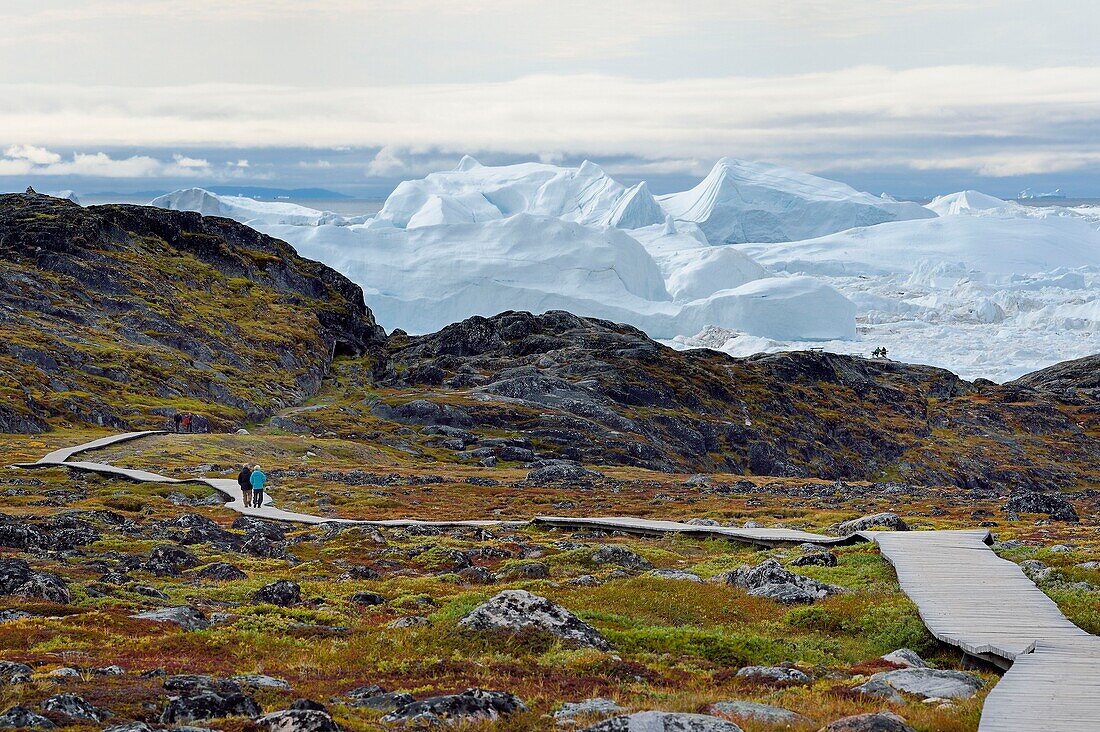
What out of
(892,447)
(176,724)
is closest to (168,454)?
(176,724)

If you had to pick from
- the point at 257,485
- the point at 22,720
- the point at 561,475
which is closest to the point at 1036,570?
the point at 22,720

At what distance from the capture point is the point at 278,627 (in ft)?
66.8

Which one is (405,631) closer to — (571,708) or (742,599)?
(571,708)

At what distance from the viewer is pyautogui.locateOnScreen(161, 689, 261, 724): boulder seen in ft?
42.0

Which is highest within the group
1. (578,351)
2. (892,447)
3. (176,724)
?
(176,724)

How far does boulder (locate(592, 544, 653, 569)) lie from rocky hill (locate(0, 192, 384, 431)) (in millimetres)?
70965

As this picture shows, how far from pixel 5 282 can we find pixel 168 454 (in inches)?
2927

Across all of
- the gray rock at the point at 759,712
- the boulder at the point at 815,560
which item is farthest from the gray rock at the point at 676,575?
the gray rock at the point at 759,712

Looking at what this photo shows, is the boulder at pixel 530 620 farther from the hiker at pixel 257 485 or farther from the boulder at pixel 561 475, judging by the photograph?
the boulder at pixel 561 475

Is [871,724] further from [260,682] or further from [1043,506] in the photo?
[1043,506]

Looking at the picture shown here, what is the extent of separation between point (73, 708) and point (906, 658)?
14.2 meters

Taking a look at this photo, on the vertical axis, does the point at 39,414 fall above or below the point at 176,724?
below

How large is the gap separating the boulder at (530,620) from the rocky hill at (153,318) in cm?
7865

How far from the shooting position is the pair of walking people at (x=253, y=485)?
46.9 meters
